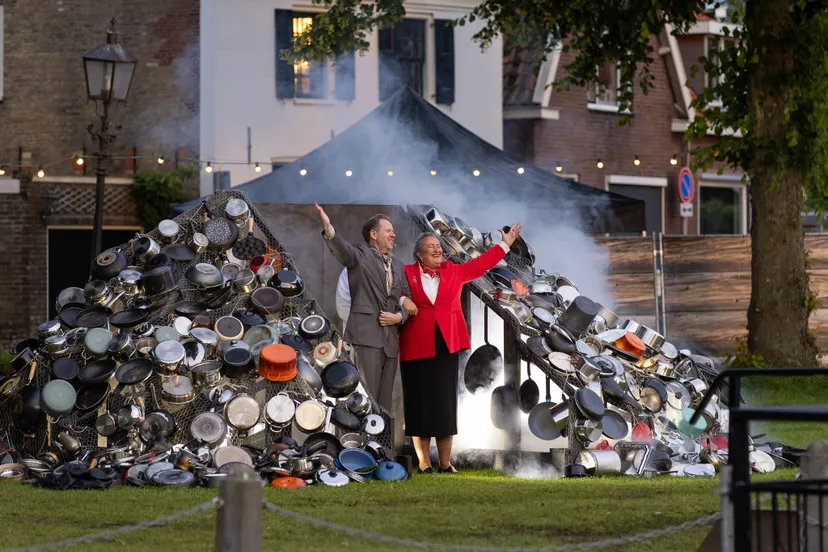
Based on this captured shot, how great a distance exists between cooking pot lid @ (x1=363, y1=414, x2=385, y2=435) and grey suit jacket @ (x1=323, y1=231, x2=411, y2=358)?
1.65 feet

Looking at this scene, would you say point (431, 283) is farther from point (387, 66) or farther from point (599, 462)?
point (387, 66)

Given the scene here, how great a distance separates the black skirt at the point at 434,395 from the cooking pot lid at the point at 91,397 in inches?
87.6

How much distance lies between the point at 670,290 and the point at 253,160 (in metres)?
9.82

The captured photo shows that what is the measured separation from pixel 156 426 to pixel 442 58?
1957 cm

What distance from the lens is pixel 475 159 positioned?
1834 centimetres

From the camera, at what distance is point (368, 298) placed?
11.5 metres

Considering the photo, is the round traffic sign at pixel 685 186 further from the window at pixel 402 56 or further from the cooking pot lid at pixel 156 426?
the cooking pot lid at pixel 156 426

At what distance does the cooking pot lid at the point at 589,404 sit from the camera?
1145 centimetres

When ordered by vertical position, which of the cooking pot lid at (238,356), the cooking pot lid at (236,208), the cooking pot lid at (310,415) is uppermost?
the cooking pot lid at (236,208)

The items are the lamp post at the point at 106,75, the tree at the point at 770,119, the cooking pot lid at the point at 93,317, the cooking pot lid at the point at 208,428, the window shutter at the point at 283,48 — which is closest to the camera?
the cooking pot lid at the point at 208,428

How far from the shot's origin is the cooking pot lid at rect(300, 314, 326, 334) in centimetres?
1171

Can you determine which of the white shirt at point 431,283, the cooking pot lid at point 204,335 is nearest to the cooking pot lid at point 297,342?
the cooking pot lid at point 204,335

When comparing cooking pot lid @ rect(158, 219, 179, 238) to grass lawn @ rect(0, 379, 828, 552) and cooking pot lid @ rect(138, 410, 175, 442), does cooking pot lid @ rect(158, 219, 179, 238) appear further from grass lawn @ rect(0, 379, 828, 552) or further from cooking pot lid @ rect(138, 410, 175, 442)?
grass lawn @ rect(0, 379, 828, 552)

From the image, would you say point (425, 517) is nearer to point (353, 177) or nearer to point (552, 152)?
point (353, 177)
